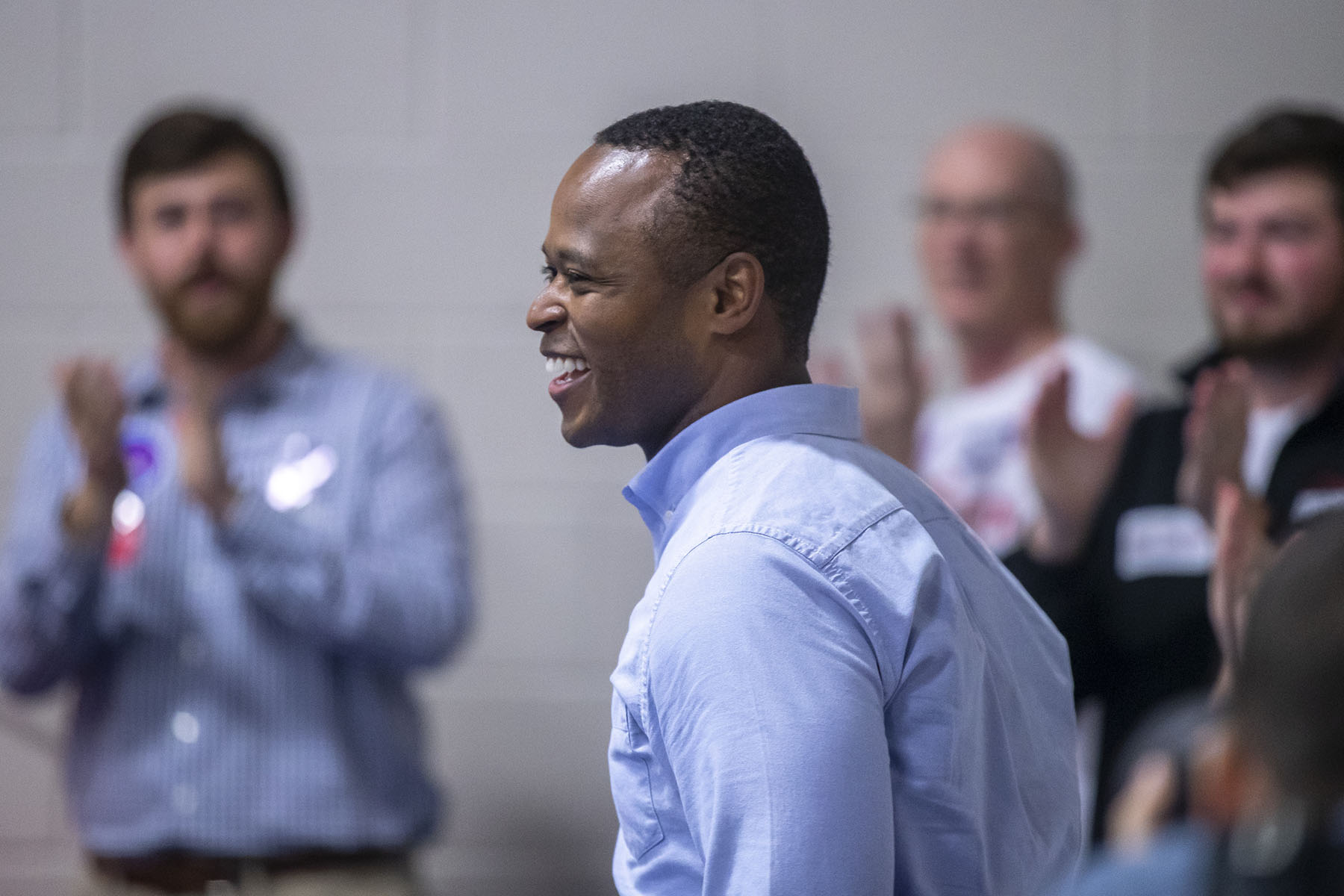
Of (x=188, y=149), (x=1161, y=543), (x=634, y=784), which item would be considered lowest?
(x=1161, y=543)

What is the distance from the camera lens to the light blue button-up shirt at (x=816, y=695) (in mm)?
789

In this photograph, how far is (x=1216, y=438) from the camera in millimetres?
1879

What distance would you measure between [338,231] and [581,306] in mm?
1531

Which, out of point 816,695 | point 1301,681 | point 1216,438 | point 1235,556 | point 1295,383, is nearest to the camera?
point 1301,681

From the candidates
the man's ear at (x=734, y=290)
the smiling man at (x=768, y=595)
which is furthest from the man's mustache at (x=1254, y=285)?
the man's ear at (x=734, y=290)

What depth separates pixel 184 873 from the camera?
6.19 ft

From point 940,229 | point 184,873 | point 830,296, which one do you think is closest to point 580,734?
point 184,873

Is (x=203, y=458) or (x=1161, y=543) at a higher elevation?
(x=203, y=458)

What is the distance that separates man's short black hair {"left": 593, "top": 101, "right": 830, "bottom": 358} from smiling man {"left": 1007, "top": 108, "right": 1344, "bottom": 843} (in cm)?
111

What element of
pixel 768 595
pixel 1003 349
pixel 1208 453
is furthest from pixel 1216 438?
pixel 768 595

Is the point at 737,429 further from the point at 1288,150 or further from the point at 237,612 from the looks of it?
the point at 1288,150

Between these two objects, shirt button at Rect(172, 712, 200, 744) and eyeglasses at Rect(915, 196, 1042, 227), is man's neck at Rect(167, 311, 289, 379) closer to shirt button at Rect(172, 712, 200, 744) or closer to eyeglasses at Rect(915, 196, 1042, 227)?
shirt button at Rect(172, 712, 200, 744)

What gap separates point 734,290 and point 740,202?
62 millimetres

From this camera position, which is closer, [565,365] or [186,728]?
[565,365]
